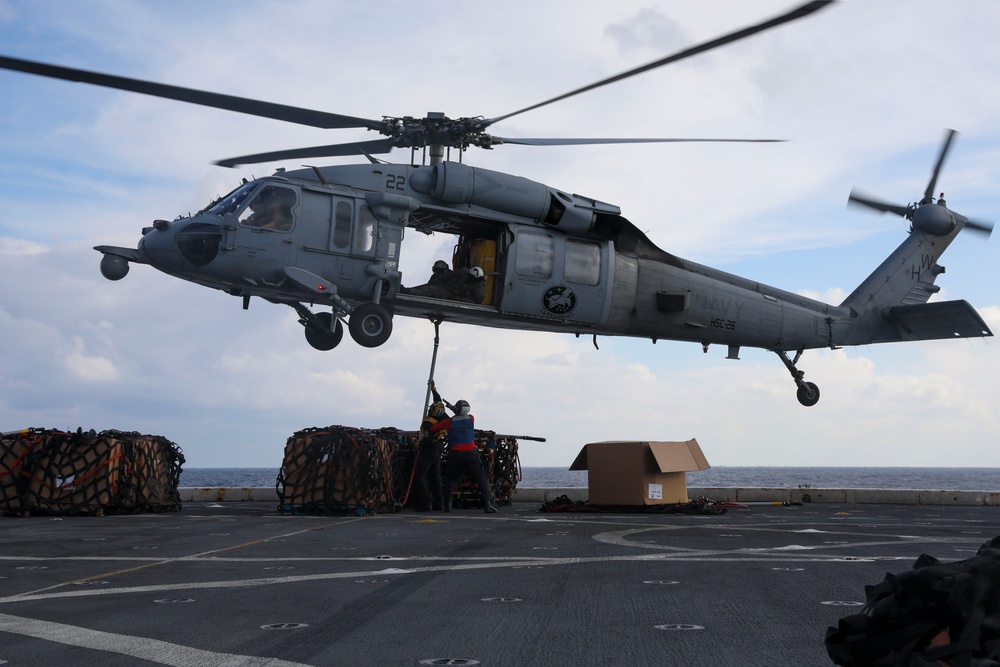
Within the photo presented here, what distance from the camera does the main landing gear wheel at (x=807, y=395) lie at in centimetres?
2198

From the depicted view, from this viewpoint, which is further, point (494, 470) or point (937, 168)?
point (937, 168)

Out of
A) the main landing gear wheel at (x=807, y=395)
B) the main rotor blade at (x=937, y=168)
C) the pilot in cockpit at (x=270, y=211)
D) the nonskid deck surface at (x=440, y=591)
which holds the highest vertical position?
the main rotor blade at (x=937, y=168)

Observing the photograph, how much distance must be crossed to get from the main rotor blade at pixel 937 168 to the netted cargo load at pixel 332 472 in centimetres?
1600

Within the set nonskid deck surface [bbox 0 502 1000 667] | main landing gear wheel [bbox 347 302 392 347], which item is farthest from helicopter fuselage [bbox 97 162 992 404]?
nonskid deck surface [bbox 0 502 1000 667]

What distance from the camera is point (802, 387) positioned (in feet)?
72.3

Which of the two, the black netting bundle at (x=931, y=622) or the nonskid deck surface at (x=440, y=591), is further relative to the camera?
the nonskid deck surface at (x=440, y=591)

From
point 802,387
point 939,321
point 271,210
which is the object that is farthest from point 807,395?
point 271,210

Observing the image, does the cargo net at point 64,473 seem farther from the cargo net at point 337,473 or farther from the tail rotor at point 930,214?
the tail rotor at point 930,214

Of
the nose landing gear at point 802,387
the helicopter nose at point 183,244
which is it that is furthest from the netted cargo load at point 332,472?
the nose landing gear at point 802,387

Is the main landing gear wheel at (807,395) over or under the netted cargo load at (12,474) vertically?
over

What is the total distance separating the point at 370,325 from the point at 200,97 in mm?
5009

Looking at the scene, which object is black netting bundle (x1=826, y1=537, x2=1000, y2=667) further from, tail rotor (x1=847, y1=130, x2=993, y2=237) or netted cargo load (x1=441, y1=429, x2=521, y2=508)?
tail rotor (x1=847, y1=130, x2=993, y2=237)

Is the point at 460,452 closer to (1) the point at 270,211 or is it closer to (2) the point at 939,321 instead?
(1) the point at 270,211

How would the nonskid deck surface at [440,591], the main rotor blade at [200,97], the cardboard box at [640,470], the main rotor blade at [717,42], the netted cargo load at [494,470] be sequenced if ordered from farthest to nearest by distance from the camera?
the netted cargo load at [494,470] < the cardboard box at [640,470] < the main rotor blade at [200,97] < the main rotor blade at [717,42] < the nonskid deck surface at [440,591]
